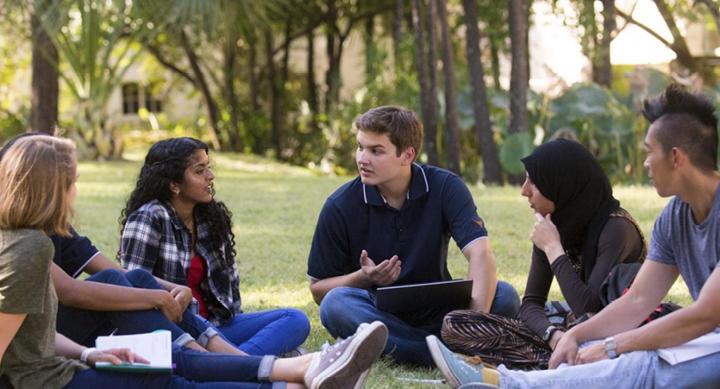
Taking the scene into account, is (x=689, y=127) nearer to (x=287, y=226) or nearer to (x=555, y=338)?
(x=555, y=338)

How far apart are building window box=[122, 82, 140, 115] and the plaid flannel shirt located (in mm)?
29285

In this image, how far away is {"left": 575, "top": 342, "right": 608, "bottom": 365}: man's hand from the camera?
13.9 feet

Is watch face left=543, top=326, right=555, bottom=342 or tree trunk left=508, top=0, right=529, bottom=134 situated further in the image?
tree trunk left=508, top=0, right=529, bottom=134

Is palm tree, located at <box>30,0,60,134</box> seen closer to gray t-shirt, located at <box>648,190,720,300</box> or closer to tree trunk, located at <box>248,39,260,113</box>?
tree trunk, located at <box>248,39,260,113</box>

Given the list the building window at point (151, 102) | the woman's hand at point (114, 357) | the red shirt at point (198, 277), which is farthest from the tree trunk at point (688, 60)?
the building window at point (151, 102)

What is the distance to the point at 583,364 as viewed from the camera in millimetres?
4262

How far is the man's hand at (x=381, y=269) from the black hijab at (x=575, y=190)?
26.9 inches

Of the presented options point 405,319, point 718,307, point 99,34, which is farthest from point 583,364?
point 99,34

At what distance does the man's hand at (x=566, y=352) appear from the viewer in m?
4.42

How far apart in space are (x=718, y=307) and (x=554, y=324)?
128 centimetres

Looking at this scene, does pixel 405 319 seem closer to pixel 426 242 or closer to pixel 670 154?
pixel 426 242

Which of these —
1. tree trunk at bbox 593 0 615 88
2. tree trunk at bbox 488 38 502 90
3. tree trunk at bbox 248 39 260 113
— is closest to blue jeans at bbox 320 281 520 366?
tree trunk at bbox 593 0 615 88

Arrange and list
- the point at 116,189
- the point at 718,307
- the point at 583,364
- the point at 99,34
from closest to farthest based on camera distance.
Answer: the point at 718,307
the point at 583,364
the point at 116,189
the point at 99,34

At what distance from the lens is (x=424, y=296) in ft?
17.0
